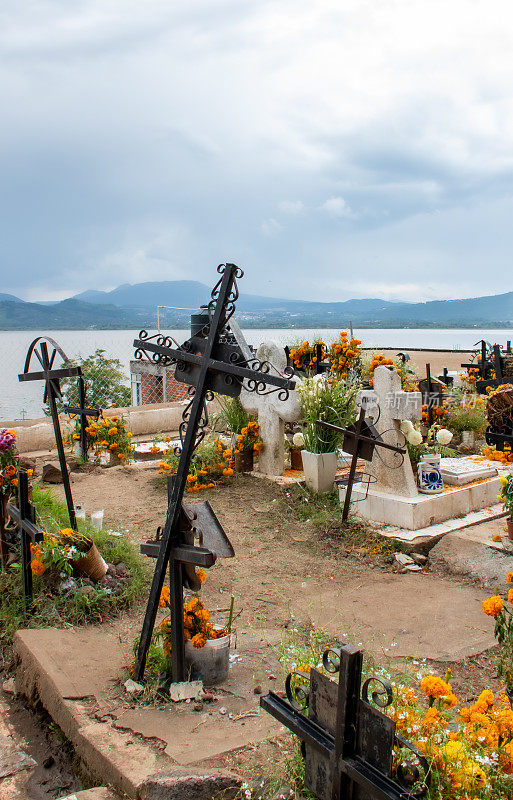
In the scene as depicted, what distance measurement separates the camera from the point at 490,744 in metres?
2.05

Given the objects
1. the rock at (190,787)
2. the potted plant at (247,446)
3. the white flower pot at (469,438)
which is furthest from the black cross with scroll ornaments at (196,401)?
the white flower pot at (469,438)

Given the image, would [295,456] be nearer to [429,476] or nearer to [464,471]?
[464,471]

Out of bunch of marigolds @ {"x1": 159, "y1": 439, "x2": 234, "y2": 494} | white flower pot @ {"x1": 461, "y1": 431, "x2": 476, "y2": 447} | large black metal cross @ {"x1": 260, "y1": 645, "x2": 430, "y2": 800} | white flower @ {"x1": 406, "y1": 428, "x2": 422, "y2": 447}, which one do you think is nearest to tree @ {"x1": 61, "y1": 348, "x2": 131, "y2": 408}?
bunch of marigolds @ {"x1": 159, "y1": 439, "x2": 234, "y2": 494}

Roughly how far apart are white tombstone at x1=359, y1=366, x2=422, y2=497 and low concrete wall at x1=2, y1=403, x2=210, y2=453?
5.39 metres

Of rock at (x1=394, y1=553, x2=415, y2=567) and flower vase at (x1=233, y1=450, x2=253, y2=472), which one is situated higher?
flower vase at (x1=233, y1=450, x2=253, y2=472)

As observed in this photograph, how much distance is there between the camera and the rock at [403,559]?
564 centimetres

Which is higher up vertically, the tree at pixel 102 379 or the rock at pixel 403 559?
the tree at pixel 102 379

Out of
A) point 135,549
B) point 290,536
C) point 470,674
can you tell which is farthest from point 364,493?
point 470,674

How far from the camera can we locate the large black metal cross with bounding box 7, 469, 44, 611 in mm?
4133

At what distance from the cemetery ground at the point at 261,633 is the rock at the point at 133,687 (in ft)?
0.14

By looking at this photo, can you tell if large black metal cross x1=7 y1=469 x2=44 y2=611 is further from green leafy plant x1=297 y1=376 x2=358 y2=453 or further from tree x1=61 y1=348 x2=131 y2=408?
tree x1=61 y1=348 x2=131 y2=408

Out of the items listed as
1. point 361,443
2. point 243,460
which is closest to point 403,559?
point 361,443

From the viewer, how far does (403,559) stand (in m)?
5.67

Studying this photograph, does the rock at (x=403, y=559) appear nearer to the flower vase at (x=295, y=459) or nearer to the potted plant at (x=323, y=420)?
the potted plant at (x=323, y=420)
